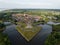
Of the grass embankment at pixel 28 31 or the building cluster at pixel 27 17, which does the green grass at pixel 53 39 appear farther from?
the building cluster at pixel 27 17

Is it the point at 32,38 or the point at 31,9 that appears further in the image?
the point at 31,9

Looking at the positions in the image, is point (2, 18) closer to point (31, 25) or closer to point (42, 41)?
point (31, 25)

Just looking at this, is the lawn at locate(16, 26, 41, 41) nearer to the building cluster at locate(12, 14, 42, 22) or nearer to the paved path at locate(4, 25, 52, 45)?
the paved path at locate(4, 25, 52, 45)

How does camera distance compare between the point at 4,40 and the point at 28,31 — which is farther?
the point at 28,31

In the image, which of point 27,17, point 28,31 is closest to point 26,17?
point 27,17

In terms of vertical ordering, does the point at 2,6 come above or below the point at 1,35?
above

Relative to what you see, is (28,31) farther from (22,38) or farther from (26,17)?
(26,17)

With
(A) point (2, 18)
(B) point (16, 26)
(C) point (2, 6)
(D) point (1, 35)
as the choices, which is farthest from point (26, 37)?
(C) point (2, 6)
